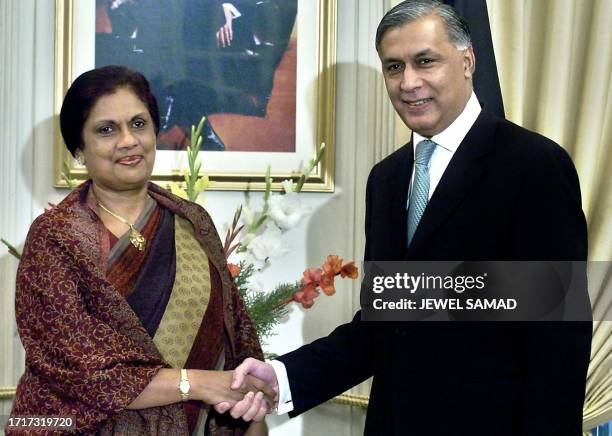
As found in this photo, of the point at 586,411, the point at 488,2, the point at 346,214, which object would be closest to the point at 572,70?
the point at 488,2

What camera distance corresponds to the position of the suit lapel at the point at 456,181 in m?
1.78

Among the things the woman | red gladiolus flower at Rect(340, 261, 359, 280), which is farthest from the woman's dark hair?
red gladiolus flower at Rect(340, 261, 359, 280)

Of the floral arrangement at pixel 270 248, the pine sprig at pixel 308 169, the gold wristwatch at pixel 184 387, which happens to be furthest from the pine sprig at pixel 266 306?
the gold wristwatch at pixel 184 387

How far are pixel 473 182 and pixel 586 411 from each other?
48.0 inches

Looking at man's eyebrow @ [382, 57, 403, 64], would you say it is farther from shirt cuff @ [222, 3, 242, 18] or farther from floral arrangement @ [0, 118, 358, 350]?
shirt cuff @ [222, 3, 242, 18]

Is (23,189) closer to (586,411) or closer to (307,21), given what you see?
(307,21)

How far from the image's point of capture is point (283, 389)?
215 cm

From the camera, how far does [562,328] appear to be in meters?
1.65

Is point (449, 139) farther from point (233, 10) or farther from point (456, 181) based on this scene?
point (233, 10)

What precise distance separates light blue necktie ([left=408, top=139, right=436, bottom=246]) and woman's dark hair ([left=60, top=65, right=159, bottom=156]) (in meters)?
0.67

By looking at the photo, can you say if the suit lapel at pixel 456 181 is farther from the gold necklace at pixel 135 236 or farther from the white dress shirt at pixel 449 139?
the gold necklace at pixel 135 236

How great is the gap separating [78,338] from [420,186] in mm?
813

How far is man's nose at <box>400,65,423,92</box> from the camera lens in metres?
1.81

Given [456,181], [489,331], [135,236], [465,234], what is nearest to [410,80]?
[456,181]
